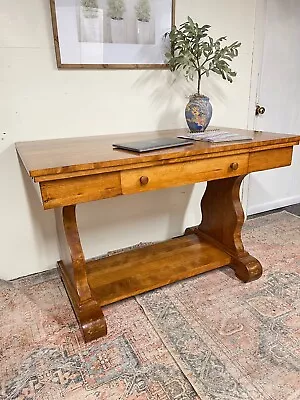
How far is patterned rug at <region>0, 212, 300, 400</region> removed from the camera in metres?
Result: 1.15

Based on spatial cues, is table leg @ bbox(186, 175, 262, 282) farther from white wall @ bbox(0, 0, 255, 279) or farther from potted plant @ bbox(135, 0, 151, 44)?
potted plant @ bbox(135, 0, 151, 44)

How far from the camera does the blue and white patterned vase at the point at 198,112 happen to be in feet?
5.50

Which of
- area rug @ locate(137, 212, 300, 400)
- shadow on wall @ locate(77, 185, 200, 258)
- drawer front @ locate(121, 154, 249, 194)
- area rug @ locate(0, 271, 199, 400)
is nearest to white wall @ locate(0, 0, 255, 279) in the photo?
shadow on wall @ locate(77, 185, 200, 258)

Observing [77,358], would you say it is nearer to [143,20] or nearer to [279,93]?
[143,20]

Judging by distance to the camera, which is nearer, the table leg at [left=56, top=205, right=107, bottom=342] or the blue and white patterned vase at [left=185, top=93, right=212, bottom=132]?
the table leg at [left=56, top=205, right=107, bottom=342]

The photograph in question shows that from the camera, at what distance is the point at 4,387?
3.82 ft

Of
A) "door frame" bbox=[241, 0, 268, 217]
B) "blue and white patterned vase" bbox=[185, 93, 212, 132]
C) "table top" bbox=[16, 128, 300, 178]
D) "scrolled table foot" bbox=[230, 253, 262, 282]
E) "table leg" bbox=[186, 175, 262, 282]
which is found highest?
"door frame" bbox=[241, 0, 268, 217]

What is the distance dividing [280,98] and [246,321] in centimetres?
183

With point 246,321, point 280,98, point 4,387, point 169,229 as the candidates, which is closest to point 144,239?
point 169,229

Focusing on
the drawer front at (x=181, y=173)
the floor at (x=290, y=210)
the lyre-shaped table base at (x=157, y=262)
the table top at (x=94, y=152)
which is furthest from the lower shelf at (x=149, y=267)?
the floor at (x=290, y=210)

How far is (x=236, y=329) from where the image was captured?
1.43m

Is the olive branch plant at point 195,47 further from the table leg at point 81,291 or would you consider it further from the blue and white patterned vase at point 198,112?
the table leg at point 81,291

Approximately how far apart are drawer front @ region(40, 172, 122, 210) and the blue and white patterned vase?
0.67m

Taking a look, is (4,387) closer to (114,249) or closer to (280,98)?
(114,249)
